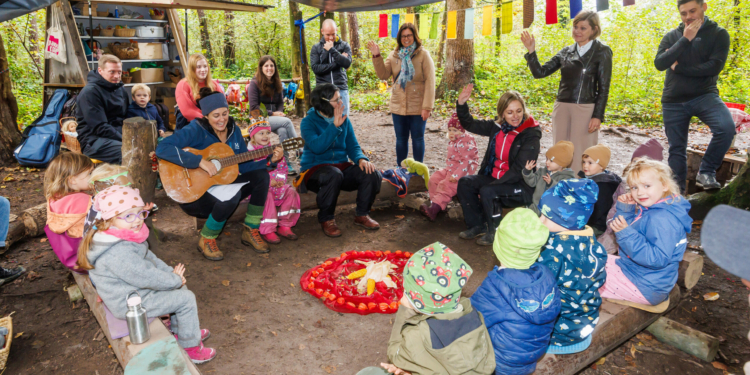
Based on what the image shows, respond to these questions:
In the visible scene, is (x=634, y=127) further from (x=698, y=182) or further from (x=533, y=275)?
(x=533, y=275)

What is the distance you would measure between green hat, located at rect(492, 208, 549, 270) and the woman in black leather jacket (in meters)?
3.14

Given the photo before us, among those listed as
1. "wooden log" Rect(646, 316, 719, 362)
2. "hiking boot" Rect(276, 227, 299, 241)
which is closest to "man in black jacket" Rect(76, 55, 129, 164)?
"hiking boot" Rect(276, 227, 299, 241)

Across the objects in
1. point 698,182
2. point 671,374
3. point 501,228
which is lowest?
point 671,374

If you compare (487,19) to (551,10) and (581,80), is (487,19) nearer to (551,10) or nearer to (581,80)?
(551,10)

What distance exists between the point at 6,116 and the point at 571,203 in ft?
25.1

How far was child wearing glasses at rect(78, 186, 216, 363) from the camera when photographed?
2355mm

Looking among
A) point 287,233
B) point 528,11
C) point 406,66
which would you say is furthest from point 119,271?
point 528,11

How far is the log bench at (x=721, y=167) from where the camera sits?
17.3 feet

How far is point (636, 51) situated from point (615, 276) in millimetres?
12080

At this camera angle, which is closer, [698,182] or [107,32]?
[698,182]

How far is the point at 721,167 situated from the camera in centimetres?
544

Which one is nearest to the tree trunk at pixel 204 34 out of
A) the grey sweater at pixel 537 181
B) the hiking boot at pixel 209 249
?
the hiking boot at pixel 209 249

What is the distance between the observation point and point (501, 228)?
205 centimetres

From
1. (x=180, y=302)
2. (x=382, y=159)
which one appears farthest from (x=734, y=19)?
(x=180, y=302)
